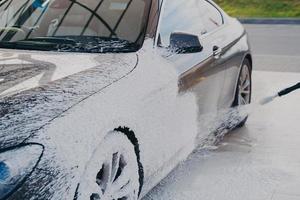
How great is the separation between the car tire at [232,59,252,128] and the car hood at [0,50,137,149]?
203cm

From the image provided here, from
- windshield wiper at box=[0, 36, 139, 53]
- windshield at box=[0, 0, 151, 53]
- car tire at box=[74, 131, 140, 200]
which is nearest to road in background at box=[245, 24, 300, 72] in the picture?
windshield at box=[0, 0, 151, 53]

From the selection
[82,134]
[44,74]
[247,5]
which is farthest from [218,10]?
[247,5]

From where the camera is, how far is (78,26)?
4.09 m

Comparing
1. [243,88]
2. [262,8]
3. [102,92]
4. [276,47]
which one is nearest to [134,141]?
[102,92]

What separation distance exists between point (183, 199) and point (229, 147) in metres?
1.28

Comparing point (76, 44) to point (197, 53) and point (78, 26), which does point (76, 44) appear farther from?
point (197, 53)

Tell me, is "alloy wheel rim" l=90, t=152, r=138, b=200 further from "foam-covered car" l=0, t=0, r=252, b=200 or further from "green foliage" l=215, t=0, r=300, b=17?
"green foliage" l=215, t=0, r=300, b=17

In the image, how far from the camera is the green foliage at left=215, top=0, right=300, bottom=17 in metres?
17.0

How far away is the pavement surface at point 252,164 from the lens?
4.28 m

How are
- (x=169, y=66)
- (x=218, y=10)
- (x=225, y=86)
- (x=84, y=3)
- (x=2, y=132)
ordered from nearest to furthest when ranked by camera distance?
(x=2, y=132) < (x=169, y=66) < (x=84, y=3) < (x=225, y=86) < (x=218, y=10)

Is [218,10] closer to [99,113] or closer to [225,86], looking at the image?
[225,86]

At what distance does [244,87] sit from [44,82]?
9.83 feet

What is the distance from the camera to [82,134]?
9.59ft

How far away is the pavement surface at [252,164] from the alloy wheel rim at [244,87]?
29 cm
